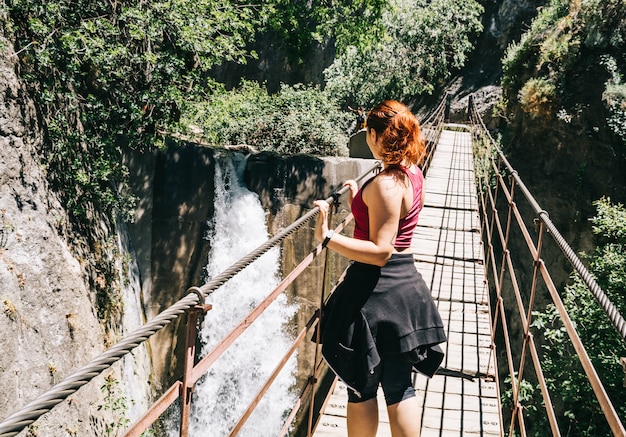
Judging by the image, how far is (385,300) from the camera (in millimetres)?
1980

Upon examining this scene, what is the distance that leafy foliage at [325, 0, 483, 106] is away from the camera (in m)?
19.8

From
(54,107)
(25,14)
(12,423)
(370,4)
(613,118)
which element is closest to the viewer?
(12,423)

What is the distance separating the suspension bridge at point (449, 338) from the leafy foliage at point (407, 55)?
11.4 metres

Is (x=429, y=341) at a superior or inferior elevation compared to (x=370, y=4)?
inferior

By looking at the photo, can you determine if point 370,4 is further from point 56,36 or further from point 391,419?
point 391,419

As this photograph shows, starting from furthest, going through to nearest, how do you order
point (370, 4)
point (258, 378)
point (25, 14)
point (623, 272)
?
point (370, 4) → point (258, 378) → point (623, 272) → point (25, 14)

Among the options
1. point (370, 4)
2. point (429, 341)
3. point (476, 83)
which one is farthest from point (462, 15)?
point (429, 341)

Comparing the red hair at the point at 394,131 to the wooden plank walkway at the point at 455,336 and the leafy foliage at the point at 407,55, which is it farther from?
the leafy foliage at the point at 407,55

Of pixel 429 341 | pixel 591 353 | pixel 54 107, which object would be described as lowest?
pixel 591 353

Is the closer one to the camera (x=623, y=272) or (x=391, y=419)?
(x=391, y=419)

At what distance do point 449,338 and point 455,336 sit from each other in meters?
0.07

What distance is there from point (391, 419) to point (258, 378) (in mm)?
7192

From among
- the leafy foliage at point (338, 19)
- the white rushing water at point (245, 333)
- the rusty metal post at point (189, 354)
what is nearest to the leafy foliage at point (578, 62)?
the leafy foliage at point (338, 19)

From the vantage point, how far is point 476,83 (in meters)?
21.9
